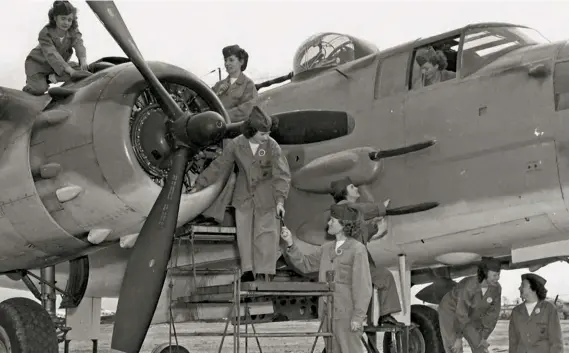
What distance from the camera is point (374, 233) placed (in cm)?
793

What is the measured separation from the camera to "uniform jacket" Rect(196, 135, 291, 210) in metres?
7.42

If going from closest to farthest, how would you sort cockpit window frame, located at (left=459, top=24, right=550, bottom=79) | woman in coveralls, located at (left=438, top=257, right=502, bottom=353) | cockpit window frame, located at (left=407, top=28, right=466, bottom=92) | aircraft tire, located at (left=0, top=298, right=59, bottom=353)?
aircraft tire, located at (left=0, top=298, right=59, bottom=353)
cockpit window frame, located at (left=459, top=24, right=550, bottom=79)
cockpit window frame, located at (left=407, top=28, right=466, bottom=92)
woman in coveralls, located at (left=438, top=257, right=502, bottom=353)

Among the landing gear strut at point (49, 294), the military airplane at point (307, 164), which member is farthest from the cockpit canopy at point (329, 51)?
the landing gear strut at point (49, 294)

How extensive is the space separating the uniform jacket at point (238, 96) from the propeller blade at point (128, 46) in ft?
3.92

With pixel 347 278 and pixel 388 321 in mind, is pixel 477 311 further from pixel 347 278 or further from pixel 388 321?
pixel 347 278

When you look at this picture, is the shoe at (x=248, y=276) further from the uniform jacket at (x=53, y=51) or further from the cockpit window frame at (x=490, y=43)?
the cockpit window frame at (x=490, y=43)

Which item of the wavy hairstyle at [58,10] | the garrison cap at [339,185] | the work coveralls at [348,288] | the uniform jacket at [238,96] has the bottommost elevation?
the work coveralls at [348,288]

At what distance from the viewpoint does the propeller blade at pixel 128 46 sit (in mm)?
7316

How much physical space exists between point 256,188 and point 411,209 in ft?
5.37

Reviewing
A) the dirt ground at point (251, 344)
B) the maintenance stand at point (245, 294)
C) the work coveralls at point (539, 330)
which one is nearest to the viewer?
the maintenance stand at point (245, 294)

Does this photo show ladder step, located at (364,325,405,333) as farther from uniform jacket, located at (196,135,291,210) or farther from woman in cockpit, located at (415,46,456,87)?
woman in cockpit, located at (415,46,456,87)

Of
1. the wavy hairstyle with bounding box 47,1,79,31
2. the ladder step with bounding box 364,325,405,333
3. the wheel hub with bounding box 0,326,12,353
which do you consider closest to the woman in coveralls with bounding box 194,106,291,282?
the ladder step with bounding box 364,325,405,333

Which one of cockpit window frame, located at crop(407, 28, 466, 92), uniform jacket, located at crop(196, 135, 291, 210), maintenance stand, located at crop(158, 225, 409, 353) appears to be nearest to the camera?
maintenance stand, located at crop(158, 225, 409, 353)

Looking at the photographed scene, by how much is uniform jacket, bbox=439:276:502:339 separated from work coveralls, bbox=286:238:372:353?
99.0 inches
